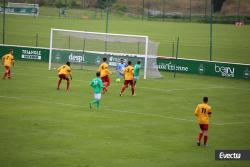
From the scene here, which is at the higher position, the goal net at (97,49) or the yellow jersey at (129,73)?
the goal net at (97,49)

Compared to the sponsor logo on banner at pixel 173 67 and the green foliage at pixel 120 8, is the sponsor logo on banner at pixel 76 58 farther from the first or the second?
the green foliage at pixel 120 8

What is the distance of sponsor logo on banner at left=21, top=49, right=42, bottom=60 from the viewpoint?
59812 millimetres

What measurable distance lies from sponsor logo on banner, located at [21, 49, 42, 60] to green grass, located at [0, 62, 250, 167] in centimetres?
1087

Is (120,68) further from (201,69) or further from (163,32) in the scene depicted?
(163,32)

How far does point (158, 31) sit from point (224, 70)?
38.1 m

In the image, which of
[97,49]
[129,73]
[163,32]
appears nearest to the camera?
[129,73]

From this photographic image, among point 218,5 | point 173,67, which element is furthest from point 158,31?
point 173,67

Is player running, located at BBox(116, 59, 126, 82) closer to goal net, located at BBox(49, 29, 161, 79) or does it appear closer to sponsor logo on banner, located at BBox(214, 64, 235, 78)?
goal net, located at BBox(49, 29, 161, 79)

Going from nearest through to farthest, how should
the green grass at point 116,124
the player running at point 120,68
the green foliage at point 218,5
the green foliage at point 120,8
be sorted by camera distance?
the green grass at point 116,124
the player running at point 120,68
the green foliage at point 218,5
the green foliage at point 120,8

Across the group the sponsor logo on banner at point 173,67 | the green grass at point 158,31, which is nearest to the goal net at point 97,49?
the sponsor logo on banner at point 173,67

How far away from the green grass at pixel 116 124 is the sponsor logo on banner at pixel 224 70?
11.9 feet

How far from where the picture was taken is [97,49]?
56906 mm

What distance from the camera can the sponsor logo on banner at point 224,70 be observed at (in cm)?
5272

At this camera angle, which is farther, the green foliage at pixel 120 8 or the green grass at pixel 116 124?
the green foliage at pixel 120 8
